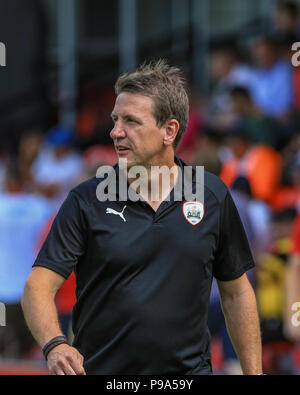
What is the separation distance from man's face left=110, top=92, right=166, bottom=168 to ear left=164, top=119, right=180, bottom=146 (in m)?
0.07

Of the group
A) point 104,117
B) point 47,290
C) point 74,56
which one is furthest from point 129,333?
point 74,56

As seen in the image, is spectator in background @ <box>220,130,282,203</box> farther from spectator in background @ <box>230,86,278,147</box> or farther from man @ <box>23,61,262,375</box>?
man @ <box>23,61,262,375</box>

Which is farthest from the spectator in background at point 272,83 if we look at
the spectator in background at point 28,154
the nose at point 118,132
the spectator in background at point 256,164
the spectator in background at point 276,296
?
the nose at point 118,132

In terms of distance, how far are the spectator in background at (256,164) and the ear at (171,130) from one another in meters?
4.66

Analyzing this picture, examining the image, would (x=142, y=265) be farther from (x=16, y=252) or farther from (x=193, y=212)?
(x=16, y=252)

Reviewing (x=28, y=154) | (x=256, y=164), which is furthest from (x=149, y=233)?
(x=28, y=154)

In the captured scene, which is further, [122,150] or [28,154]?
[28,154]

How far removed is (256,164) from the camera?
9273 millimetres

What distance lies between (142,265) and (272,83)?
722 cm

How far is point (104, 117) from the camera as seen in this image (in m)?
13.8

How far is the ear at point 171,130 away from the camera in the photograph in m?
4.17

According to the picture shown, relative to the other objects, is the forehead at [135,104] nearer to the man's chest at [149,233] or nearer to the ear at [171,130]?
the ear at [171,130]

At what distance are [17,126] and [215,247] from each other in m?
11.2
